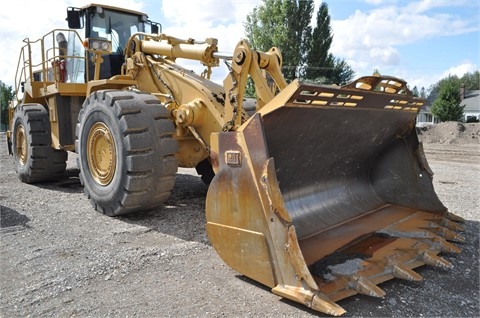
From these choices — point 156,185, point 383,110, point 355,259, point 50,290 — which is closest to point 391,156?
point 383,110

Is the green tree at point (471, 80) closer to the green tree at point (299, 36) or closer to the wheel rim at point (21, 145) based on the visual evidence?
the green tree at point (299, 36)

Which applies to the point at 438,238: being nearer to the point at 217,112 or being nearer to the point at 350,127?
the point at 350,127

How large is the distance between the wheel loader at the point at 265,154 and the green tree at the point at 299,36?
24939 millimetres

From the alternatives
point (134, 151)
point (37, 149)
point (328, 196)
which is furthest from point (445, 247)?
point (37, 149)

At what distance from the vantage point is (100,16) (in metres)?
6.61

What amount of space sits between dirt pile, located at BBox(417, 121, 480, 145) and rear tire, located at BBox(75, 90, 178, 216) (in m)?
19.0

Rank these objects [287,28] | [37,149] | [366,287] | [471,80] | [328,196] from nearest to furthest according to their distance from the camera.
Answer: [366,287] < [328,196] < [37,149] < [287,28] < [471,80]

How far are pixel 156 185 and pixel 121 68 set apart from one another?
2.50 metres

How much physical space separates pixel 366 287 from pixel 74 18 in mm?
5758

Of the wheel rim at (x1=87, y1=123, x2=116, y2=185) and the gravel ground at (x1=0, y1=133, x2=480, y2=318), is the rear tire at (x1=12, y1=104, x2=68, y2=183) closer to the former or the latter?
the gravel ground at (x1=0, y1=133, x2=480, y2=318)

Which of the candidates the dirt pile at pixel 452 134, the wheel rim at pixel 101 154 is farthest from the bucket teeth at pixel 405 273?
the dirt pile at pixel 452 134

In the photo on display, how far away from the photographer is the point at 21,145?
799 cm

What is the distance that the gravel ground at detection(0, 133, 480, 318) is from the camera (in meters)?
2.94

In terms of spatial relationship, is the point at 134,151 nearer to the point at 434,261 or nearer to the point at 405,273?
the point at 405,273
